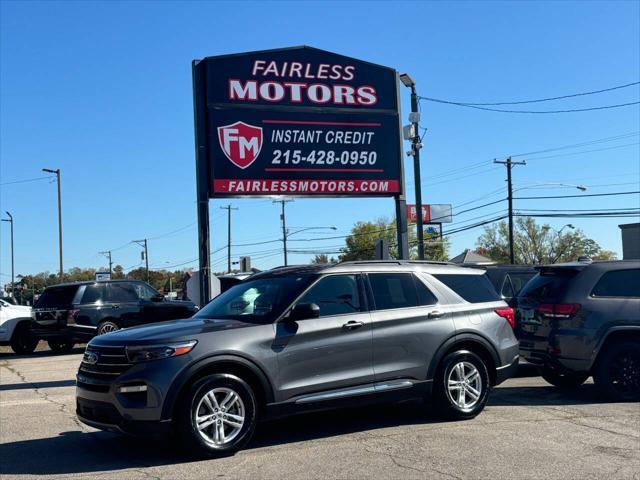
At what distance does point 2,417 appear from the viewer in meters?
8.98

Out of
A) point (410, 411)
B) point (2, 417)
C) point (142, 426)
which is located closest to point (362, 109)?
point (410, 411)

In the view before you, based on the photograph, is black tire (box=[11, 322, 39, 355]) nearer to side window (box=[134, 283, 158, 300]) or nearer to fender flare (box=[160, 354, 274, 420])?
side window (box=[134, 283, 158, 300])

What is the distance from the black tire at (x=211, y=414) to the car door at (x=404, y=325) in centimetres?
149

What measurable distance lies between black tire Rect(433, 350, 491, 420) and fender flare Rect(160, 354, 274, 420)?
6.96 feet

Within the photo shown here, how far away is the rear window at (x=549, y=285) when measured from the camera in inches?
367

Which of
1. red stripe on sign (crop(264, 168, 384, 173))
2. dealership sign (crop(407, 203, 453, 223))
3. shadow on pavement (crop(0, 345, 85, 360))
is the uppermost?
dealership sign (crop(407, 203, 453, 223))

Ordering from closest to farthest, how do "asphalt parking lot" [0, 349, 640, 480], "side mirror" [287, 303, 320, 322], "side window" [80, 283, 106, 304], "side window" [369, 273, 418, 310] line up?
"asphalt parking lot" [0, 349, 640, 480] < "side mirror" [287, 303, 320, 322] < "side window" [369, 273, 418, 310] < "side window" [80, 283, 106, 304]

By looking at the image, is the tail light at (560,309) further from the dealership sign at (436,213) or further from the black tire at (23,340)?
the dealership sign at (436,213)

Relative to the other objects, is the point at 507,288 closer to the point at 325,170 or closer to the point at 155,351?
the point at 325,170

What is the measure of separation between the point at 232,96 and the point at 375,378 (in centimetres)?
967

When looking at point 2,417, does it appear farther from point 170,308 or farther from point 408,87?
point 408,87

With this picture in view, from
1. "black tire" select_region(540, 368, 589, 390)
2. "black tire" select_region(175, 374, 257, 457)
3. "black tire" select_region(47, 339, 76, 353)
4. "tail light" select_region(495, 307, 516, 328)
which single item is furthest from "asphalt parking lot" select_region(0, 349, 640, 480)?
"black tire" select_region(47, 339, 76, 353)

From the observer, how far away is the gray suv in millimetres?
6176

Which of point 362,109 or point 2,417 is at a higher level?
point 362,109
